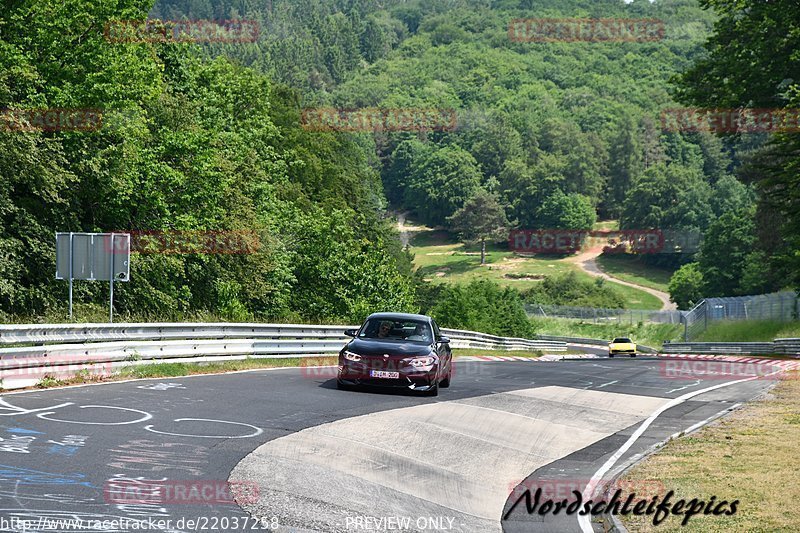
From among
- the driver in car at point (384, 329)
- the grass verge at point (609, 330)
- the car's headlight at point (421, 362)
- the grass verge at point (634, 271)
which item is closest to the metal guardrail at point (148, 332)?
the driver in car at point (384, 329)

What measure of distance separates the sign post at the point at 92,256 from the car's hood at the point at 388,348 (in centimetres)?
536

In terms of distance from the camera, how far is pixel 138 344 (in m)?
19.7

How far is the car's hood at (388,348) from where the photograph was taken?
17.7 m

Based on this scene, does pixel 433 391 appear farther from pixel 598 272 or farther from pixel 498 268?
pixel 598 272

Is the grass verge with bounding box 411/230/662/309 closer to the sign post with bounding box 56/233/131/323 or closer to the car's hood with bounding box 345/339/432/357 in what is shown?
the sign post with bounding box 56/233/131/323

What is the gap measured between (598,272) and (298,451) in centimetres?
16294

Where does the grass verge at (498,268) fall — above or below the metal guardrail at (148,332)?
below

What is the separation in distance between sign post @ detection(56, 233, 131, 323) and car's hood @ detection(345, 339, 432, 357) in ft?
17.6

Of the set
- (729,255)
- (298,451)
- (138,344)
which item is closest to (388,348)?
(138,344)

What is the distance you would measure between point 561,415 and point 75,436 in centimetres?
913

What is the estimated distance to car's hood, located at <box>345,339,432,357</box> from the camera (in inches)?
698

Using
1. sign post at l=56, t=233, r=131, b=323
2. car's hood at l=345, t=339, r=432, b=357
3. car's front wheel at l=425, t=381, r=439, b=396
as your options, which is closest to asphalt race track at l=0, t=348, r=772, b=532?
car's front wheel at l=425, t=381, r=439, b=396

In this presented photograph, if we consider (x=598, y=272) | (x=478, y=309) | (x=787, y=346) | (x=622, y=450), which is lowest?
(x=598, y=272)

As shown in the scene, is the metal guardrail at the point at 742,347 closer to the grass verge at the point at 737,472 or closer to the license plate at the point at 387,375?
the grass verge at the point at 737,472
